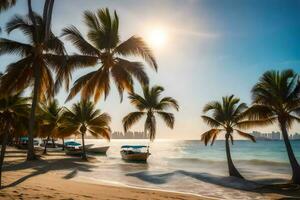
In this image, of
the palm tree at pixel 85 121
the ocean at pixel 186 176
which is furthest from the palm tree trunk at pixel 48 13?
the palm tree at pixel 85 121

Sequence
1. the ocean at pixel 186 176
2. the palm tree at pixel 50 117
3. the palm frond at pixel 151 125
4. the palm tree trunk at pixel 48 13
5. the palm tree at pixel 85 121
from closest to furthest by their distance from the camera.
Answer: the palm tree trunk at pixel 48 13 → the ocean at pixel 186 176 → the palm frond at pixel 151 125 → the palm tree at pixel 85 121 → the palm tree at pixel 50 117

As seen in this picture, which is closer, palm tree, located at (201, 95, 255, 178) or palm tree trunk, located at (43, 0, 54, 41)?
palm tree trunk, located at (43, 0, 54, 41)

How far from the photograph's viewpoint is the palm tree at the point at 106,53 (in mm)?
18781

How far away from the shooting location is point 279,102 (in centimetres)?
1758

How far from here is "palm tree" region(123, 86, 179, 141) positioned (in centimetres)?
2791

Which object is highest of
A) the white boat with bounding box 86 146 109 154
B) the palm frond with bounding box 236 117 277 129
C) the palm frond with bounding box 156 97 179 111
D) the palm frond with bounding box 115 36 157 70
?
the palm frond with bounding box 115 36 157 70

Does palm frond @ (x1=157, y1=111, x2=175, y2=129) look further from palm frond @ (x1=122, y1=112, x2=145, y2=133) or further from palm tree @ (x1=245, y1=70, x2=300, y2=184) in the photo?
palm tree @ (x1=245, y1=70, x2=300, y2=184)

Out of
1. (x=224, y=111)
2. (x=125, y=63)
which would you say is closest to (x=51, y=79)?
(x=125, y=63)

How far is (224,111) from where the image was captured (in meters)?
21.4

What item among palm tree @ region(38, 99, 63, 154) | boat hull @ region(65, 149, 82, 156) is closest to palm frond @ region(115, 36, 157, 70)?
palm tree @ region(38, 99, 63, 154)

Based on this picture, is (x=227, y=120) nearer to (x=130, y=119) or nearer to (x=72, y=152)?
(x=130, y=119)

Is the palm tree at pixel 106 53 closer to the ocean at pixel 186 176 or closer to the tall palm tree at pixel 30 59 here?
the tall palm tree at pixel 30 59

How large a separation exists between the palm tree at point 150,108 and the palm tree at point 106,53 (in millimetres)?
8876

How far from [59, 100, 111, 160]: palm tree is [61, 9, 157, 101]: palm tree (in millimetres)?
14903
